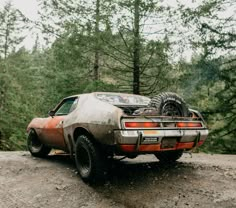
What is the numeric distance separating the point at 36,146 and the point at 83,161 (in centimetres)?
284

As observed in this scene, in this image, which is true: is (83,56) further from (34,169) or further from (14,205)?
(14,205)

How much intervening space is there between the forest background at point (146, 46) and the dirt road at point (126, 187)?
17.9ft

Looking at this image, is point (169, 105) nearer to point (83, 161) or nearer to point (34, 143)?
point (83, 161)

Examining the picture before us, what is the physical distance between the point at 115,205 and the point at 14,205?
1.45 meters

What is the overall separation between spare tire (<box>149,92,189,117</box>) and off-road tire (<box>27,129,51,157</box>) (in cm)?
359


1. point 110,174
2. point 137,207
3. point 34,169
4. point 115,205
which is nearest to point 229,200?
point 137,207

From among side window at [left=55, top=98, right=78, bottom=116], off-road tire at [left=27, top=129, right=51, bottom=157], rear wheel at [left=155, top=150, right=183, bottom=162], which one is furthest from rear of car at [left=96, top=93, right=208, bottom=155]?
off-road tire at [left=27, top=129, right=51, bottom=157]

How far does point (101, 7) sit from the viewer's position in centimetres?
1112

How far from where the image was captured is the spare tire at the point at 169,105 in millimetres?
4863

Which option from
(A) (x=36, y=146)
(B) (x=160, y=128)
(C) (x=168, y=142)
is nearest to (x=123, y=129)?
(B) (x=160, y=128)

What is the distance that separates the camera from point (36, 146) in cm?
763

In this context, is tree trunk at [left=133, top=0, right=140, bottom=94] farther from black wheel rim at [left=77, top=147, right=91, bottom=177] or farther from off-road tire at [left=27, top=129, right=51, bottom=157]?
black wheel rim at [left=77, top=147, right=91, bottom=177]

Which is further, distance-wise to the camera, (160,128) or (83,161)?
(83,161)

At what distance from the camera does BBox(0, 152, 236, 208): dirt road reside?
4.14 m
